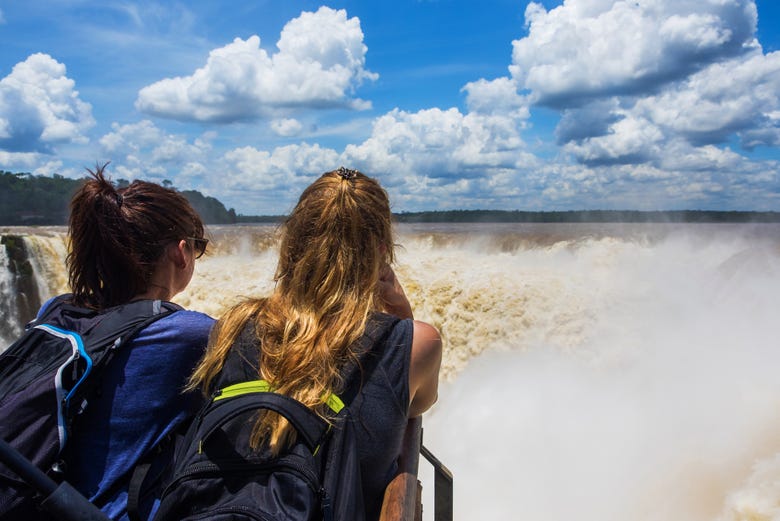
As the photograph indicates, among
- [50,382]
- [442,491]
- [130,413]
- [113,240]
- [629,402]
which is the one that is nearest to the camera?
[50,382]

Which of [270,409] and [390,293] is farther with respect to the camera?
[390,293]

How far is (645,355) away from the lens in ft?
28.1

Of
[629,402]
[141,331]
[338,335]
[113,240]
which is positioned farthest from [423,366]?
[629,402]

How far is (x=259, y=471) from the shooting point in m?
1.26

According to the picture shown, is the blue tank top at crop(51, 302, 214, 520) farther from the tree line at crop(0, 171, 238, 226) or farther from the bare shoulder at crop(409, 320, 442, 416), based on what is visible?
the tree line at crop(0, 171, 238, 226)

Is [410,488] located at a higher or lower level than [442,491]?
higher

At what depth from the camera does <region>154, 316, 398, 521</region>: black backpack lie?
1224 mm

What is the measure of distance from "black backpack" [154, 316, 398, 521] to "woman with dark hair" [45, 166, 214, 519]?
221 millimetres

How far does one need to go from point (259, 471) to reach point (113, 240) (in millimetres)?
901

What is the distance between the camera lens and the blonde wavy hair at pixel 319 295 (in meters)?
1.44

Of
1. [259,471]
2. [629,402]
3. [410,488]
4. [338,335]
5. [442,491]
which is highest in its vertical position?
[338,335]

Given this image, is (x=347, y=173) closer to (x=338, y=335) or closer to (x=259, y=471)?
(x=338, y=335)

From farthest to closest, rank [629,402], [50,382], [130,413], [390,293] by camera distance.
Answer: [629,402] → [390,293] → [130,413] → [50,382]

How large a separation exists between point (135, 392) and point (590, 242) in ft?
45.7
